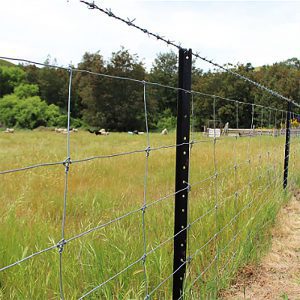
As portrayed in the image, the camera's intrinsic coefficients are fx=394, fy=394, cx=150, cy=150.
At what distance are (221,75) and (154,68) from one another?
1745cm

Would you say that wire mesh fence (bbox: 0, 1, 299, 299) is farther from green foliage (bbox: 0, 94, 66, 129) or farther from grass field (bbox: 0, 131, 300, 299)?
green foliage (bbox: 0, 94, 66, 129)

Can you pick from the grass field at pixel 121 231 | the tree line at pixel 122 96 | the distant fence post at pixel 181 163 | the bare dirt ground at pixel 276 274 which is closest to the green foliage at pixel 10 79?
the tree line at pixel 122 96

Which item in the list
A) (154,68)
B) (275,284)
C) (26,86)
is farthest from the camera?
(154,68)

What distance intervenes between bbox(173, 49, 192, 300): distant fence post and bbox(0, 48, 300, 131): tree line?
36 centimetres

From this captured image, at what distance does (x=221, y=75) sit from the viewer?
3772 centimetres

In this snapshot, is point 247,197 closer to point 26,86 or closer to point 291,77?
point 26,86

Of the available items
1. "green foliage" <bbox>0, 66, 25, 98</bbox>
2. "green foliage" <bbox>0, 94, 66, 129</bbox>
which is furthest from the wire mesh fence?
"green foliage" <bbox>0, 66, 25, 98</bbox>

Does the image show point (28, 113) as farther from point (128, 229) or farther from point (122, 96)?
point (122, 96)

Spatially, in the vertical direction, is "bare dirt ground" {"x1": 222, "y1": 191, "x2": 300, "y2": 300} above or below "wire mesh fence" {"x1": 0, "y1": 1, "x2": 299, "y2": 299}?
below

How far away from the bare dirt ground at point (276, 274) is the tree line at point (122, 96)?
1.30 meters

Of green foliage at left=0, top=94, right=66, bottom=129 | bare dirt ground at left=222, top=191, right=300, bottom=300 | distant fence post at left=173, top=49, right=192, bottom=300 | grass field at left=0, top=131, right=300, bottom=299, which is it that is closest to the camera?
green foliage at left=0, top=94, right=66, bottom=129

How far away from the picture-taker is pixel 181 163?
2.16 meters

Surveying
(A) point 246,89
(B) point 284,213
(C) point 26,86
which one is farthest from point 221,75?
(C) point 26,86

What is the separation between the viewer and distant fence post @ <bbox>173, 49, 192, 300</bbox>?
212 centimetres
